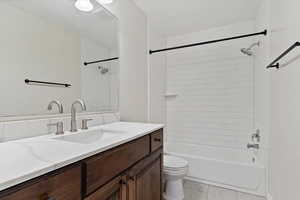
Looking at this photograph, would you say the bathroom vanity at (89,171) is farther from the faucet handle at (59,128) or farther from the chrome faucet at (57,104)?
the chrome faucet at (57,104)

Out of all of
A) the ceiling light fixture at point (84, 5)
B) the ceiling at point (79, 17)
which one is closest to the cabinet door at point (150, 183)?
the ceiling at point (79, 17)

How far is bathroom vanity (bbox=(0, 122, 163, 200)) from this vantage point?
1.80 feet

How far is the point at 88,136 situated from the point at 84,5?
111 centimetres

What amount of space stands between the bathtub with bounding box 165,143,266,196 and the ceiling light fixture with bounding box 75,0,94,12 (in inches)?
82.4

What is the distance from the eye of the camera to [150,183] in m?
1.33

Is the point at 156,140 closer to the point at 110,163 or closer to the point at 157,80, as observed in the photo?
the point at 110,163

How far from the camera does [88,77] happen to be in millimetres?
1588

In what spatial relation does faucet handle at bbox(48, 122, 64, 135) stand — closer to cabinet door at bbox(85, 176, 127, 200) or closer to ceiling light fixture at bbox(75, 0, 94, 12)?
cabinet door at bbox(85, 176, 127, 200)

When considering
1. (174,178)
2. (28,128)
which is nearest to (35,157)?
(28,128)

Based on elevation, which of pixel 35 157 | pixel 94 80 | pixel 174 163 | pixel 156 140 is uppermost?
pixel 94 80

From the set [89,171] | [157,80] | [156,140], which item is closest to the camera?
[89,171]

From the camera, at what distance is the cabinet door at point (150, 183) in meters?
1.18

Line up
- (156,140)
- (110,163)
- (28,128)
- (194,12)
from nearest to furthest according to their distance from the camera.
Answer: (110,163) → (28,128) → (156,140) → (194,12)

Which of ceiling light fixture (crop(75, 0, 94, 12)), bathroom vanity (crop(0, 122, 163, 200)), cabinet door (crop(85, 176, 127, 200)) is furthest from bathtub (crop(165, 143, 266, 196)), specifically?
ceiling light fixture (crop(75, 0, 94, 12))
